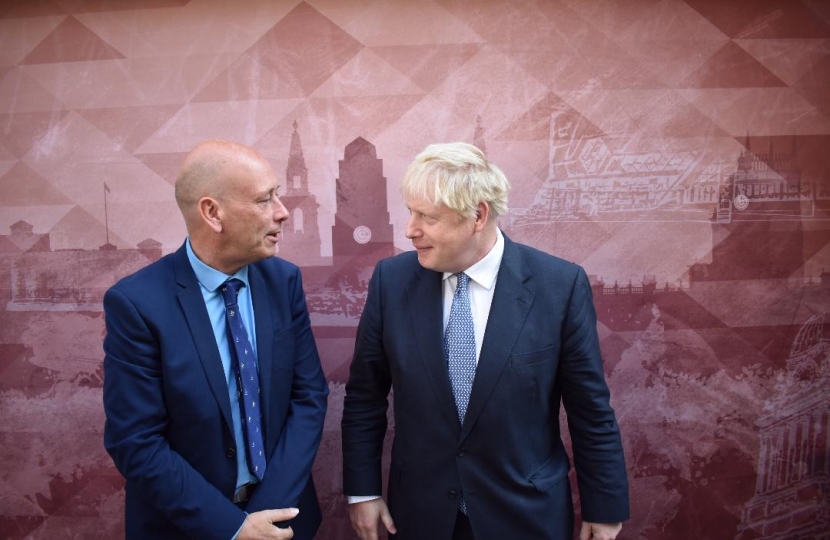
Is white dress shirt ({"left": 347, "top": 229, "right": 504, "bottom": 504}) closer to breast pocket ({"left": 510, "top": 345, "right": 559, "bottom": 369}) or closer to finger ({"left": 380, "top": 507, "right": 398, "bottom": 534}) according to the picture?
breast pocket ({"left": 510, "top": 345, "right": 559, "bottom": 369})

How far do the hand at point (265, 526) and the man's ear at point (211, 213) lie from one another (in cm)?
96

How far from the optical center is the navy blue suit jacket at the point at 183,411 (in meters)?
1.81

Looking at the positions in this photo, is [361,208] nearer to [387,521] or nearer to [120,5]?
[387,521]

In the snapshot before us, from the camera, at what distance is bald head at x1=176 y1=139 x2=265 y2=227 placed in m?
1.89

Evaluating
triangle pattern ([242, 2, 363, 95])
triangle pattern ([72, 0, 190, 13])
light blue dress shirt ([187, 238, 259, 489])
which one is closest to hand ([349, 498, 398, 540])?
light blue dress shirt ([187, 238, 259, 489])

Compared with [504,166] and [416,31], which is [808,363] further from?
[416,31]

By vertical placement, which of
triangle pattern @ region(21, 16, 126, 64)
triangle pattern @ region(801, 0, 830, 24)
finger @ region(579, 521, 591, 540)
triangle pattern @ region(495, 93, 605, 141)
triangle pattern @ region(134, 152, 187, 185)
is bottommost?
finger @ region(579, 521, 591, 540)

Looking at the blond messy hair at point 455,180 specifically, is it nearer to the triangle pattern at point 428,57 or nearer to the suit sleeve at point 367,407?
the suit sleeve at point 367,407

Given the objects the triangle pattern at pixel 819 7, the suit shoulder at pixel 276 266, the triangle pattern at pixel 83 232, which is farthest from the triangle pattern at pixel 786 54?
the triangle pattern at pixel 83 232

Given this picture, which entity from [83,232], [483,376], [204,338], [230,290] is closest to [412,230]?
[483,376]

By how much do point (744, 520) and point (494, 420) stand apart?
1.87m

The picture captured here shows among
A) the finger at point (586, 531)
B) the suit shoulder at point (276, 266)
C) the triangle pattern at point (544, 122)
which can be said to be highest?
the triangle pattern at point (544, 122)

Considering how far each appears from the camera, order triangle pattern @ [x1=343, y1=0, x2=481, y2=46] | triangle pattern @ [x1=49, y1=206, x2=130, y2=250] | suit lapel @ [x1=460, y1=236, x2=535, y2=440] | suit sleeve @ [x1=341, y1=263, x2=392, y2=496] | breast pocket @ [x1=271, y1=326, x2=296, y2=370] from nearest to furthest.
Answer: suit lapel @ [x1=460, y1=236, x2=535, y2=440], breast pocket @ [x1=271, y1=326, x2=296, y2=370], suit sleeve @ [x1=341, y1=263, x2=392, y2=496], triangle pattern @ [x1=343, y1=0, x2=481, y2=46], triangle pattern @ [x1=49, y1=206, x2=130, y2=250]

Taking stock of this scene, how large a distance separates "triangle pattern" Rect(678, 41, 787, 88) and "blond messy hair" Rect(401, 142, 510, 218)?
141 centimetres
